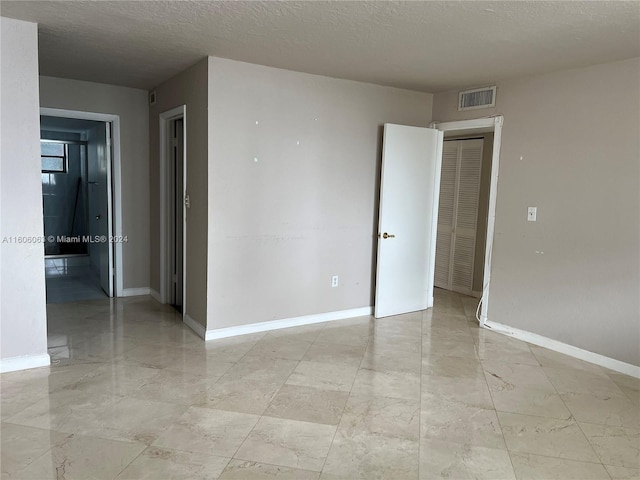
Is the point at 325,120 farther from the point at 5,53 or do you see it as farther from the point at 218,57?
the point at 5,53

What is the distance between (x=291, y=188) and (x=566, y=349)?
2.71 metres

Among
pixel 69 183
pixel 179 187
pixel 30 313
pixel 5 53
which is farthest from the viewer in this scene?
pixel 69 183

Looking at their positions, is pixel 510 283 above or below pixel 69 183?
below

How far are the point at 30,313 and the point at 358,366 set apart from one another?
7.68 ft

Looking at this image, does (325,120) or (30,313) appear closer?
(30,313)

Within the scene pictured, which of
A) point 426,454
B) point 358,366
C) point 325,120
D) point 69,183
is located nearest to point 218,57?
point 325,120

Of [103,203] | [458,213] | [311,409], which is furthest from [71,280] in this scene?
[458,213]

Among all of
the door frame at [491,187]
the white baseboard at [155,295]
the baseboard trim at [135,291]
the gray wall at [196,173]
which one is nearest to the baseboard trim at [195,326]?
the gray wall at [196,173]

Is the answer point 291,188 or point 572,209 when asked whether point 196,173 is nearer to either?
point 291,188

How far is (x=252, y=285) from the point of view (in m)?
4.02

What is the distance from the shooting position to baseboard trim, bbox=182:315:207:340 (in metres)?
3.89

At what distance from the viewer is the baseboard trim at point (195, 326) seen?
3.89m

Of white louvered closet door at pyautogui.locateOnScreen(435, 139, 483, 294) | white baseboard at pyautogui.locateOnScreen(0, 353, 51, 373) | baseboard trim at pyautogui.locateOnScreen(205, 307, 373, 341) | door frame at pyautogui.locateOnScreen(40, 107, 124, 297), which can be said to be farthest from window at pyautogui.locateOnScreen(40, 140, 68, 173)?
white louvered closet door at pyautogui.locateOnScreen(435, 139, 483, 294)

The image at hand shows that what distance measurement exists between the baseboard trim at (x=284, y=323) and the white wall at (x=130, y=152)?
75.4 inches
